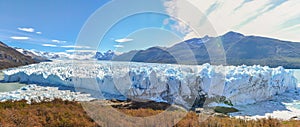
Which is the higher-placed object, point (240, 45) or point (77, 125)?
point (240, 45)

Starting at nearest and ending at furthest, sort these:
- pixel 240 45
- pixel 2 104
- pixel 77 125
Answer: pixel 77 125 < pixel 2 104 < pixel 240 45

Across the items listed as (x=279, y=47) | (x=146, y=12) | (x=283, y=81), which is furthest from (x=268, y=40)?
(x=146, y=12)

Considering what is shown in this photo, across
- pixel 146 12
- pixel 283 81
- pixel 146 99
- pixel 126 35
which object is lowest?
pixel 146 99

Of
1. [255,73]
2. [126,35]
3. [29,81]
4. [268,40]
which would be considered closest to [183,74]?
[255,73]

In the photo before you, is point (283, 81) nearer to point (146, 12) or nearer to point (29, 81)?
point (146, 12)

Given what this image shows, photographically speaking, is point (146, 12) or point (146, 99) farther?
point (146, 99)

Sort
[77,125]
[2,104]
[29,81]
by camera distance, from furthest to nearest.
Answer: [29,81], [2,104], [77,125]

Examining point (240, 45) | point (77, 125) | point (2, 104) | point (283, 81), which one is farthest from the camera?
point (240, 45)

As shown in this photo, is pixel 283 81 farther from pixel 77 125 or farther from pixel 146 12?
Answer: pixel 77 125

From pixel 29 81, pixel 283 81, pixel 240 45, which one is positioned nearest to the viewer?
pixel 283 81
